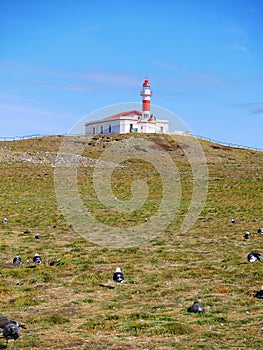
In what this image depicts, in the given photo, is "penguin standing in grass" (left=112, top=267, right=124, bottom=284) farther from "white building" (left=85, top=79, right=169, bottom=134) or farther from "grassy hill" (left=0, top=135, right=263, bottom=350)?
"white building" (left=85, top=79, right=169, bottom=134)

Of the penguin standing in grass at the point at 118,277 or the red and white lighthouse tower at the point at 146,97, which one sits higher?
the red and white lighthouse tower at the point at 146,97

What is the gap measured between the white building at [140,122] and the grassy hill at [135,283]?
97.0 meters

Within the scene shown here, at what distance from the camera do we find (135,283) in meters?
17.5

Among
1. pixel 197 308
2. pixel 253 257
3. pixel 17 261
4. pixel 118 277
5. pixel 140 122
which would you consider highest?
pixel 140 122

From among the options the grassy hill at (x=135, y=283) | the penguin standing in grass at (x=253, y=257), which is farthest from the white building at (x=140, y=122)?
the penguin standing in grass at (x=253, y=257)

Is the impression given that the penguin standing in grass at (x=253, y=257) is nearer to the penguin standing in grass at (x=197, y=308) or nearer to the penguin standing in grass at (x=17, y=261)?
the penguin standing in grass at (x=197, y=308)

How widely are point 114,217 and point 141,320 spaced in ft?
76.6

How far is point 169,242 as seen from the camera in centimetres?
2650

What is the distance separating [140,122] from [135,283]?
123052mm

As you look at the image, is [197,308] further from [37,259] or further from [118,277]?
[37,259]

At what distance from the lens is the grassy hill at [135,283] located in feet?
39.7

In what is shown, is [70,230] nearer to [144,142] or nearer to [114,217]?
[114,217]

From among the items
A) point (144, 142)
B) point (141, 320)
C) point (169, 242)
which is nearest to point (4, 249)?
point (169, 242)

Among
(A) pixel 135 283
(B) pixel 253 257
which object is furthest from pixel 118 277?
(B) pixel 253 257
